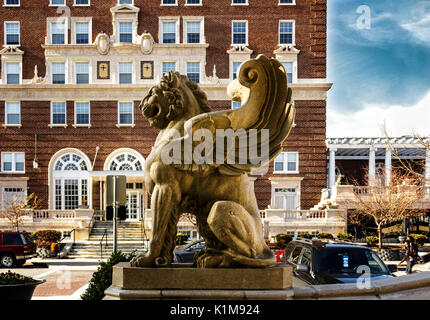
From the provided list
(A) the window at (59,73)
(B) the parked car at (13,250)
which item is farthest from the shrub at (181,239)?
(A) the window at (59,73)

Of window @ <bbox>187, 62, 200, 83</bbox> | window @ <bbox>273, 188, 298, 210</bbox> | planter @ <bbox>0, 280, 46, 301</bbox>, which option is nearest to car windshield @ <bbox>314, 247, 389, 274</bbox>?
planter @ <bbox>0, 280, 46, 301</bbox>

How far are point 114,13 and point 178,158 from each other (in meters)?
35.6

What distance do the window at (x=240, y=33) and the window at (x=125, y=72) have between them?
878 cm

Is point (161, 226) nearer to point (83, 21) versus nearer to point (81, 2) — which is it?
point (83, 21)

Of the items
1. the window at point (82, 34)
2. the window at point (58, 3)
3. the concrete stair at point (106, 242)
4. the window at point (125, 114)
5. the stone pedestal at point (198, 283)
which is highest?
the window at point (58, 3)

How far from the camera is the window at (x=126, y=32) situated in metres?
37.5

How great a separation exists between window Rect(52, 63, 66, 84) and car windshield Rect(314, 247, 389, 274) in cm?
3232

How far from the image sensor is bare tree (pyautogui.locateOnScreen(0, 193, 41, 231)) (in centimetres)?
3016

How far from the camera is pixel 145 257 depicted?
4.66m

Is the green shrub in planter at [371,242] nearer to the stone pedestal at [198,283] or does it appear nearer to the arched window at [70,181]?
the arched window at [70,181]

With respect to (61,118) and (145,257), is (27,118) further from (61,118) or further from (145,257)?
(145,257)

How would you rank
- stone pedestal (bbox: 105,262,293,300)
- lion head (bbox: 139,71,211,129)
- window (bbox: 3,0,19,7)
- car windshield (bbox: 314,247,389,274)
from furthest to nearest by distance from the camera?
window (bbox: 3,0,19,7) → car windshield (bbox: 314,247,389,274) → lion head (bbox: 139,71,211,129) → stone pedestal (bbox: 105,262,293,300)

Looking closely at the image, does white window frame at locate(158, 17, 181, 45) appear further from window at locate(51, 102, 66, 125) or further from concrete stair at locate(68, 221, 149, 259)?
Result: concrete stair at locate(68, 221, 149, 259)

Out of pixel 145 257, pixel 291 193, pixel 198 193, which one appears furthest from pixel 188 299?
pixel 291 193
